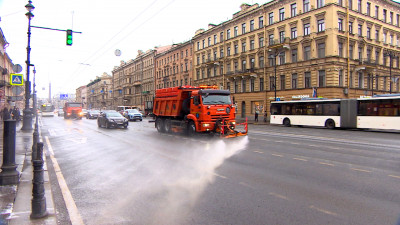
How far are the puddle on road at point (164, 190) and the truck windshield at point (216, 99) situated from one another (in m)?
5.78

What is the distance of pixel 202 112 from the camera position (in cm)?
1464

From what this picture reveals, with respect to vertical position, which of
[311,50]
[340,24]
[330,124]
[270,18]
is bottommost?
[330,124]

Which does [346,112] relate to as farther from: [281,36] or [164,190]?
[164,190]

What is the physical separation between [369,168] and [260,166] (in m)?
Answer: 2.86

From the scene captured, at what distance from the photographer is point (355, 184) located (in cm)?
602

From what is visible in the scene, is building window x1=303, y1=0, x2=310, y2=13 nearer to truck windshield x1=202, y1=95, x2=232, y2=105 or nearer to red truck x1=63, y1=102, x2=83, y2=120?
truck windshield x1=202, y1=95, x2=232, y2=105

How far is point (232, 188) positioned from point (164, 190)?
1376 millimetres

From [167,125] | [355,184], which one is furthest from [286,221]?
[167,125]

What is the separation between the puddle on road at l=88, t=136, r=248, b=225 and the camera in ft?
14.5

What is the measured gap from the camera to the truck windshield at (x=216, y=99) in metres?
14.9

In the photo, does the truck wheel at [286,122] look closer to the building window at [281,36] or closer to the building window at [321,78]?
the building window at [321,78]

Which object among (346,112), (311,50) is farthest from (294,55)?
(346,112)

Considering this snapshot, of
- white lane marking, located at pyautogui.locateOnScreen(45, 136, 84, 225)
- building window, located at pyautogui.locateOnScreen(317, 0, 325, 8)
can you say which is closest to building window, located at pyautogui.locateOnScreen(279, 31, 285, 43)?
building window, located at pyautogui.locateOnScreen(317, 0, 325, 8)

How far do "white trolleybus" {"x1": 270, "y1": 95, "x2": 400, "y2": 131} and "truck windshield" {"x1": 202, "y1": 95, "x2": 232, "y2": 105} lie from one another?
1286 cm
